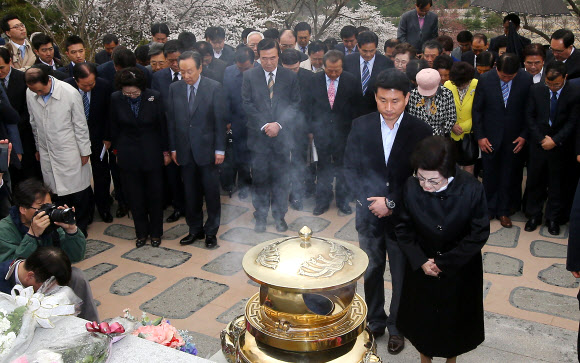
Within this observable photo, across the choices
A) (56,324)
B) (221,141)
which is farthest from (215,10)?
(56,324)

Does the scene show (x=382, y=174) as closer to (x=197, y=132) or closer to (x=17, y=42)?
(x=197, y=132)

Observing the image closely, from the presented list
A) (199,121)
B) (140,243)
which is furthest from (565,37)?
(140,243)

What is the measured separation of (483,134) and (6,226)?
4534 mm

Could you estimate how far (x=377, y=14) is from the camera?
16109mm

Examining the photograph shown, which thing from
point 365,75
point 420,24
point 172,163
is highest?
Result: point 420,24

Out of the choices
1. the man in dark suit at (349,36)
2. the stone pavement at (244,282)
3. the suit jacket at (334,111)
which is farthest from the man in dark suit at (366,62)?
the stone pavement at (244,282)

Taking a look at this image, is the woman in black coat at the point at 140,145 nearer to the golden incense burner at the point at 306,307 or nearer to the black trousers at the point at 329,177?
the black trousers at the point at 329,177

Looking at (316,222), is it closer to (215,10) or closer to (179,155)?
(179,155)

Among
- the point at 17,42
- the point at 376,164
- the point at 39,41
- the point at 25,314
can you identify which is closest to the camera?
the point at 25,314

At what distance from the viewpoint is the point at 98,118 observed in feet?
18.7

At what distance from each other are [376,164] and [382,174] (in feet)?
0.24

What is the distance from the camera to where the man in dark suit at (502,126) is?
5473 mm

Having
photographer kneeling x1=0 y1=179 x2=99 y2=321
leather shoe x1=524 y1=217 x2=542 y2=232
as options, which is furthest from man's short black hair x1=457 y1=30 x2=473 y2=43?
photographer kneeling x1=0 y1=179 x2=99 y2=321

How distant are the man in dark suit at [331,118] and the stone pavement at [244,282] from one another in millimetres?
255
